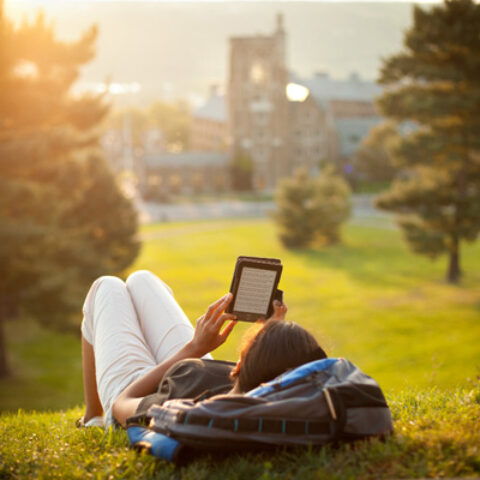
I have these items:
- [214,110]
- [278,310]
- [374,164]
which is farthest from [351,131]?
[278,310]

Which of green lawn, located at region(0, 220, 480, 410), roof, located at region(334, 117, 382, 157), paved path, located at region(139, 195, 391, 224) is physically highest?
roof, located at region(334, 117, 382, 157)

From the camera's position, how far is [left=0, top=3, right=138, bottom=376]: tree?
1340 centimetres

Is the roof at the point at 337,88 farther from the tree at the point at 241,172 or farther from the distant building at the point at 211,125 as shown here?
the distant building at the point at 211,125

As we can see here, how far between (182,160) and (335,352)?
4209cm

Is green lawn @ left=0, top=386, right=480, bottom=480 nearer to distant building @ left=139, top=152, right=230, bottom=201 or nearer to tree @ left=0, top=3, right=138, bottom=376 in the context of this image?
tree @ left=0, top=3, right=138, bottom=376

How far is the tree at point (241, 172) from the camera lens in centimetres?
5578

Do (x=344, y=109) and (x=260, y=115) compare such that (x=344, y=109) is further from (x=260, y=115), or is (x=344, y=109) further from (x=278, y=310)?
(x=278, y=310)

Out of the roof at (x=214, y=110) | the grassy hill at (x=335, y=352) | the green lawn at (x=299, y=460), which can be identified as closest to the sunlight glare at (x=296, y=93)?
the roof at (x=214, y=110)

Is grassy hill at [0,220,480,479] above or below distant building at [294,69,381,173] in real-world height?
below

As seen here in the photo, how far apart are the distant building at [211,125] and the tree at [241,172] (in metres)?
5.34

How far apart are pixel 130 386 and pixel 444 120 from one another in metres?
20.3

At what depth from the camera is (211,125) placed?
67.2 metres

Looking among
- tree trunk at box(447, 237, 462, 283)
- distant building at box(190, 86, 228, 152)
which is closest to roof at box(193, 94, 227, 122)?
distant building at box(190, 86, 228, 152)

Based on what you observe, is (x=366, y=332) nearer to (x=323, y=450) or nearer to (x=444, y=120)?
(x=444, y=120)
